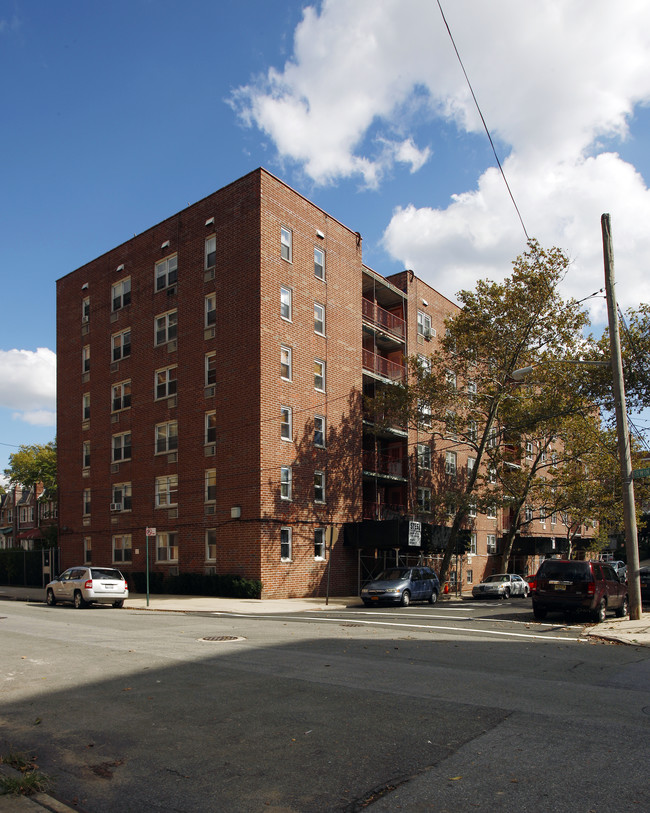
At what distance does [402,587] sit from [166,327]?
17.6 m

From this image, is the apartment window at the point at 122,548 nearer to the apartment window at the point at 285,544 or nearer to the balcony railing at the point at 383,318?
the apartment window at the point at 285,544

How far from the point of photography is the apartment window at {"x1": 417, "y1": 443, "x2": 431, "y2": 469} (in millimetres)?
41019

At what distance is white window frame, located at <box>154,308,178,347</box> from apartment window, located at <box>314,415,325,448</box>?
8.07m

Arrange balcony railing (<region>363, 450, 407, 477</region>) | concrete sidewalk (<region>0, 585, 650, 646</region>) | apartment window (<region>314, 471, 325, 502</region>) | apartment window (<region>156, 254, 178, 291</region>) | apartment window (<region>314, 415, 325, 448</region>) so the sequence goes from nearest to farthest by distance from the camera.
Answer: concrete sidewalk (<region>0, 585, 650, 646</region>)
apartment window (<region>314, 471, 325, 502</region>)
apartment window (<region>314, 415, 325, 448</region>)
apartment window (<region>156, 254, 178, 291</region>)
balcony railing (<region>363, 450, 407, 477</region>)

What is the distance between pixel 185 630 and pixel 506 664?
7.61 meters

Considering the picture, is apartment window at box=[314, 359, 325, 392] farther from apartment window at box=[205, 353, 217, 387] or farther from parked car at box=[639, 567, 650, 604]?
parked car at box=[639, 567, 650, 604]

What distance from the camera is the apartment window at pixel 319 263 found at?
111ft

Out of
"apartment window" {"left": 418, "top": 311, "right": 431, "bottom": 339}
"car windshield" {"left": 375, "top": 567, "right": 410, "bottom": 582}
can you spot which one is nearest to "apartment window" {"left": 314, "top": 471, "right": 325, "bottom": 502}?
"car windshield" {"left": 375, "top": 567, "right": 410, "bottom": 582}

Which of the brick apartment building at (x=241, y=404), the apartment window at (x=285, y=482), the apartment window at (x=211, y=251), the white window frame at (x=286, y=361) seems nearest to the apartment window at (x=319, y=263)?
the brick apartment building at (x=241, y=404)

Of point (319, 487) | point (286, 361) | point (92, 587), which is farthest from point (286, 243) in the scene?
point (92, 587)

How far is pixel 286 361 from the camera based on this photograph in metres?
31.3

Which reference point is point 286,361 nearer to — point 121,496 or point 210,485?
point 210,485

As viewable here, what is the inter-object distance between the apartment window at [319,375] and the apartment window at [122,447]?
10.5 metres

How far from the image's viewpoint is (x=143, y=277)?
36.8 m
